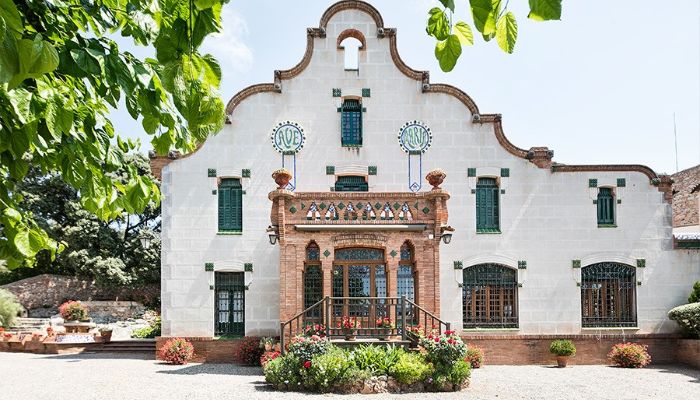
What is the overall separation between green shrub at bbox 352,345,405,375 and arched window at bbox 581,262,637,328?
763 cm

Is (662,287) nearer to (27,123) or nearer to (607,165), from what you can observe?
(607,165)

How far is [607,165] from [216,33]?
18423 millimetres

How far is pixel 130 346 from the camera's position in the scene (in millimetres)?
22500

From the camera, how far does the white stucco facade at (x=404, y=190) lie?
1842cm

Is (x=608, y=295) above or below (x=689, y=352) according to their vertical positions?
above

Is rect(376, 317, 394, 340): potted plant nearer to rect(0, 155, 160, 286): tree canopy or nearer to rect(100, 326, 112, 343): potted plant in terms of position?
rect(100, 326, 112, 343): potted plant

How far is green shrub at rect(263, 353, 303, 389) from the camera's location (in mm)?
13484

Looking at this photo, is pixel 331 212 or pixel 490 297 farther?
pixel 490 297

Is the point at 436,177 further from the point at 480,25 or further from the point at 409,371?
the point at 480,25

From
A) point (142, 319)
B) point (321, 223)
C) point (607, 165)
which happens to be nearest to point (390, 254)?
point (321, 223)

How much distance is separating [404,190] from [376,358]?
6.32m

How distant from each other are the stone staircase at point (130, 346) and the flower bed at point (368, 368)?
954cm

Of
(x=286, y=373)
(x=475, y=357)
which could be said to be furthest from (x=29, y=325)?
(x=475, y=357)

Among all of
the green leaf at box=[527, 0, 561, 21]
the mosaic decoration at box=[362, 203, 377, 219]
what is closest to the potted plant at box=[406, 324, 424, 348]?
the mosaic decoration at box=[362, 203, 377, 219]
